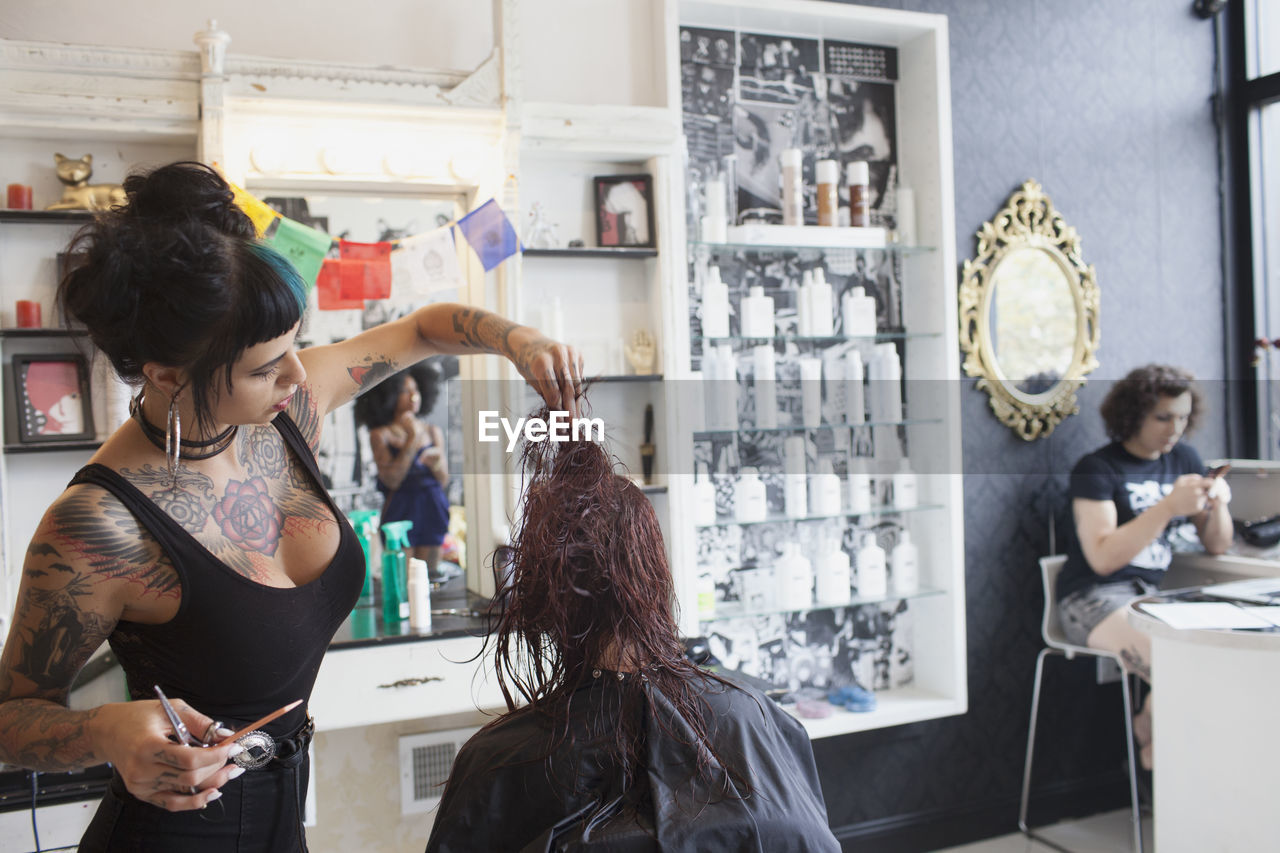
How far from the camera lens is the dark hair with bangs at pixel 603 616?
1.33 metres

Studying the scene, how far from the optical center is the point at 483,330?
158 centimetres

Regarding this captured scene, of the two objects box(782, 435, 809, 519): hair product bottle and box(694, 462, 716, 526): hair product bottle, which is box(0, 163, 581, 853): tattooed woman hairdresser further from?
box(782, 435, 809, 519): hair product bottle

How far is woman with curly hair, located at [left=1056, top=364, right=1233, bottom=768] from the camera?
3.14 metres

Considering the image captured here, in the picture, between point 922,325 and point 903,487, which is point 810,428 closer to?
point 903,487

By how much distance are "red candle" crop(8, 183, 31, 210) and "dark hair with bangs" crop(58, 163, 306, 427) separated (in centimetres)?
160

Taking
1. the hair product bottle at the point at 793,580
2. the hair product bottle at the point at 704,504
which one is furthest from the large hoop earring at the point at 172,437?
the hair product bottle at the point at 793,580

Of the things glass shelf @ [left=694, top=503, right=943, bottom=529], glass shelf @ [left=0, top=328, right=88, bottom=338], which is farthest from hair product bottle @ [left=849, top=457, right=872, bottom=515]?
glass shelf @ [left=0, top=328, right=88, bottom=338]

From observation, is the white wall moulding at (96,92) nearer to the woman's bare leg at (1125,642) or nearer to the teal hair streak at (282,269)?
the teal hair streak at (282,269)

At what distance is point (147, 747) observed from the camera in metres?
0.93

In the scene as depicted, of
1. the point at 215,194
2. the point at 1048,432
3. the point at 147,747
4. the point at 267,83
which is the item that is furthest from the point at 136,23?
the point at 1048,432

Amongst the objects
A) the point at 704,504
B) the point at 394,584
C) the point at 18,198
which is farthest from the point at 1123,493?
the point at 18,198

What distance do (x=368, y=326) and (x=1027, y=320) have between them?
240 centimetres

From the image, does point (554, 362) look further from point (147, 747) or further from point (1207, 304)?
point (1207, 304)

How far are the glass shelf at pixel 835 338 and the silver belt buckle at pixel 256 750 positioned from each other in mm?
2059
